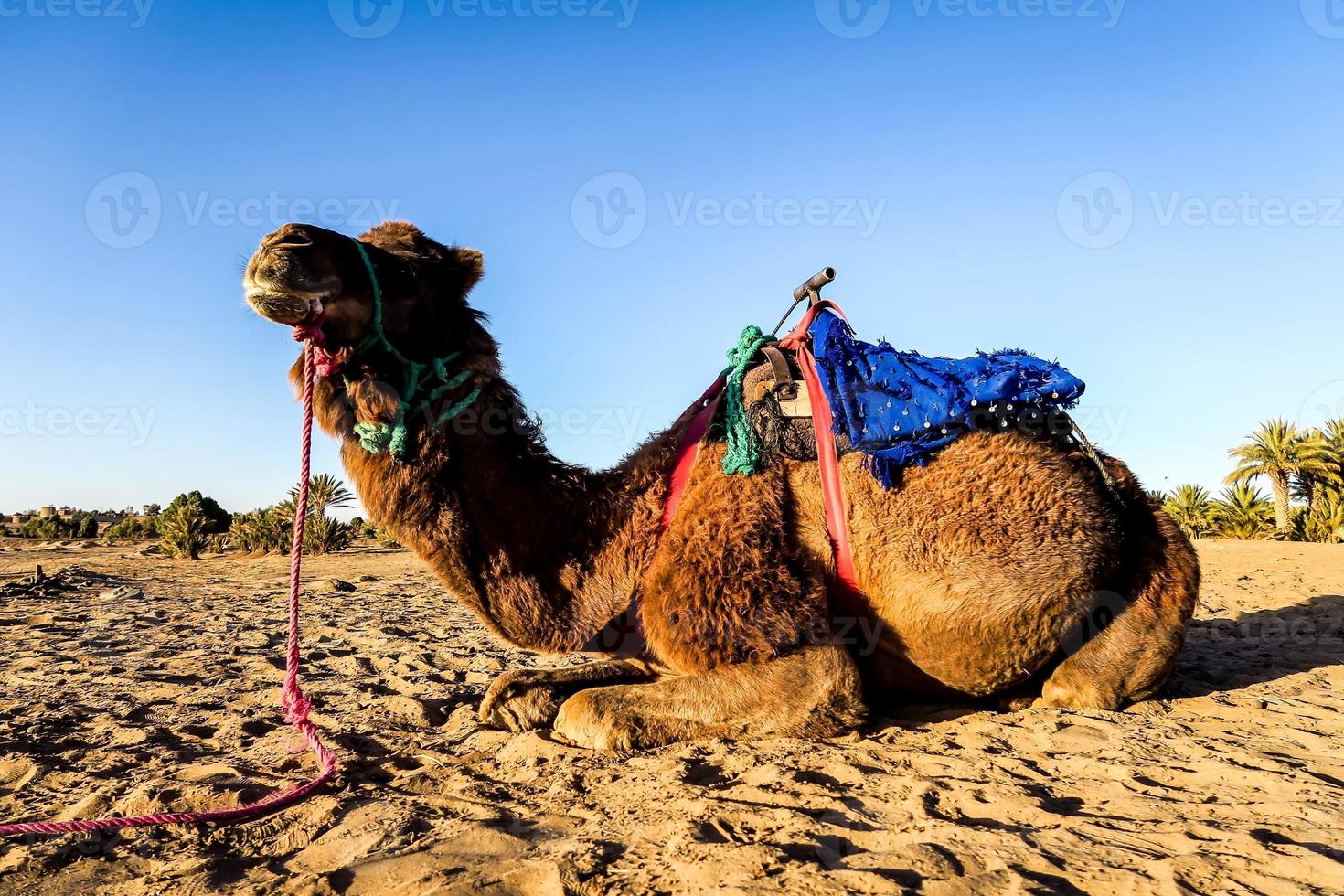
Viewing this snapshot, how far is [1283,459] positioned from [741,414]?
27.6m

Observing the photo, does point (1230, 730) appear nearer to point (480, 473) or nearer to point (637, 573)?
point (637, 573)

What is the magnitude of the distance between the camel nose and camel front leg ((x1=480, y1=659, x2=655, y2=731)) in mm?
2192

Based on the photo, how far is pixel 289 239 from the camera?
326 centimetres

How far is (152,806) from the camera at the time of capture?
2.91 m

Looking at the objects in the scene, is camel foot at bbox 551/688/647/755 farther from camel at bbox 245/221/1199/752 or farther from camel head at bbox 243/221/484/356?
camel head at bbox 243/221/484/356

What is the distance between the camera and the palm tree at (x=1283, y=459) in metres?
23.7

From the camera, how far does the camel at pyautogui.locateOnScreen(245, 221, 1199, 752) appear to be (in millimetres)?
3516

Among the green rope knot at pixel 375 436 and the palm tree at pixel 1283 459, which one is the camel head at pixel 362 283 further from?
the palm tree at pixel 1283 459

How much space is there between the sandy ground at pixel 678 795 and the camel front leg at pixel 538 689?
0.72 feet

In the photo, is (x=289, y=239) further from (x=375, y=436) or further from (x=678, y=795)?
(x=678, y=795)

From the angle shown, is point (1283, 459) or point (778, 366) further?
point (1283, 459)

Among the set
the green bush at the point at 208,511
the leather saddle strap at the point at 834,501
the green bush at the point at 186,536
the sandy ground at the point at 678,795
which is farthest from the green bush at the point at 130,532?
the leather saddle strap at the point at 834,501

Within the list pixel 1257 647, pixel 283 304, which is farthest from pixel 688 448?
pixel 1257 647

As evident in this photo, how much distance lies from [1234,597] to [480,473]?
9.46 meters
